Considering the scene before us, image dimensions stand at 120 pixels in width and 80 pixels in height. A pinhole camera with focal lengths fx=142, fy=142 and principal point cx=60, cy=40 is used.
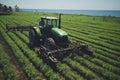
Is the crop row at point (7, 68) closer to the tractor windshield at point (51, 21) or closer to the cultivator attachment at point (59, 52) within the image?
the cultivator attachment at point (59, 52)

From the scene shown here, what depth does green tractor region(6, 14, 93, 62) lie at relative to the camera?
392 inches

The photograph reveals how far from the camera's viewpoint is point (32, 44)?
13008mm

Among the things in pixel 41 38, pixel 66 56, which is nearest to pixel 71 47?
pixel 66 56

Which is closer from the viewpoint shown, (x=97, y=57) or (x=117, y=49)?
(x=97, y=57)

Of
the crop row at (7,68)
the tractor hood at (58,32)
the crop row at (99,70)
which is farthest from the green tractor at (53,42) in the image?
Answer: the crop row at (7,68)

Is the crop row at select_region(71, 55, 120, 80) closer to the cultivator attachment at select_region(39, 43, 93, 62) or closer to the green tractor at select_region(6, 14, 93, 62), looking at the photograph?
the cultivator attachment at select_region(39, 43, 93, 62)

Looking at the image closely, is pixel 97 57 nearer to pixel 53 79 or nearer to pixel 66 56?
pixel 66 56

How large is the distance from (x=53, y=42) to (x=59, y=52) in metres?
1.00

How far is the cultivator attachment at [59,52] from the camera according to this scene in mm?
9277

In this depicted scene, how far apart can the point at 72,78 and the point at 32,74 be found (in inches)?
87.4

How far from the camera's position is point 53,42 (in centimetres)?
1042

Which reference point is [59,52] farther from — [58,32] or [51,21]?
[51,21]

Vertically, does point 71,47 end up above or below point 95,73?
above

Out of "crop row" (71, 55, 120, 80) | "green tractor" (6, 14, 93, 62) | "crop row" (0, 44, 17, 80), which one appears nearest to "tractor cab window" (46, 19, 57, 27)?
"green tractor" (6, 14, 93, 62)
